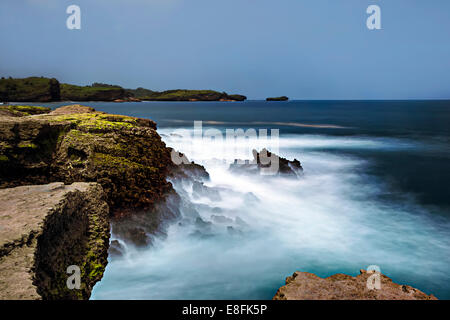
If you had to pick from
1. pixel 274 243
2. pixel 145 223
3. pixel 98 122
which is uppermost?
pixel 98 122

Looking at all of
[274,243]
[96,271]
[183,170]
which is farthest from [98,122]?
[274,243]

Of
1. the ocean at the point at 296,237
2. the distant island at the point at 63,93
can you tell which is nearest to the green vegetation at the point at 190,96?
the distant island at the point at 63,93

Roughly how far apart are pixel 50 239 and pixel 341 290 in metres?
3.16

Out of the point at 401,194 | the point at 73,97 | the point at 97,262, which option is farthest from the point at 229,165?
the point at 73,97

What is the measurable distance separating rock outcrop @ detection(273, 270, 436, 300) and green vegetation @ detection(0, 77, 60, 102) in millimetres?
94320

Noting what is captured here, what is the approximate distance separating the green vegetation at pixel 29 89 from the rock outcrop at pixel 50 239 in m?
92.0

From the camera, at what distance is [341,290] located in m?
3.14

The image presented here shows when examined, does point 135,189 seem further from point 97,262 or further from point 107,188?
point 97,262

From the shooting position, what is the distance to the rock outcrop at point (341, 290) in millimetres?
3053

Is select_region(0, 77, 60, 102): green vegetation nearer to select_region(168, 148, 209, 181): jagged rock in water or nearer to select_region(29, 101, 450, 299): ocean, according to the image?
select_region(29, 101, 450, 299): ocean

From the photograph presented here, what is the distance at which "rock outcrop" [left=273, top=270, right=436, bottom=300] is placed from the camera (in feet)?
10.0

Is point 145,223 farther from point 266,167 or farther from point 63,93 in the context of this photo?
point 63,93

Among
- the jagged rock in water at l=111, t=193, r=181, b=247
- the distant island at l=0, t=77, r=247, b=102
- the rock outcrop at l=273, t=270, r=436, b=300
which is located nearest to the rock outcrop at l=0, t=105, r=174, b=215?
the jagged rock in water at l=111, t=193, r=181, b=247

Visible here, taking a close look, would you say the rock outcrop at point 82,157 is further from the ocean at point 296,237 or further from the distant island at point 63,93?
the distant island at point 63,93
